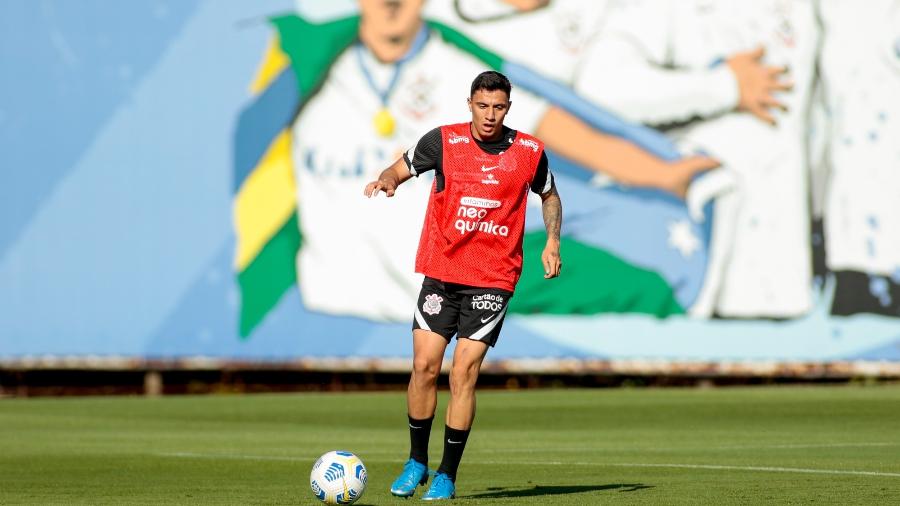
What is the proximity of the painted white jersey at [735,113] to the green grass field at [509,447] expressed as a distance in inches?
115

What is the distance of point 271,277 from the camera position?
90.8ft

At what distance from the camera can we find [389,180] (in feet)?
31.9

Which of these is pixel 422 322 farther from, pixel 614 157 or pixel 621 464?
pixel 614 157

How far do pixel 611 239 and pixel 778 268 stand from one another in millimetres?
2641

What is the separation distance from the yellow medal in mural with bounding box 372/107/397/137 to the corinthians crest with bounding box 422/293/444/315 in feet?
58.7

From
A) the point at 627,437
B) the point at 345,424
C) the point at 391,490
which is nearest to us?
the point at 391,490

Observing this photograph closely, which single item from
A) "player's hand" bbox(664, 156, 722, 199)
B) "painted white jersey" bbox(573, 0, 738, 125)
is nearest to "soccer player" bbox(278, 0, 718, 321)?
"player's hand" bbox(664, 156, 722, 199)

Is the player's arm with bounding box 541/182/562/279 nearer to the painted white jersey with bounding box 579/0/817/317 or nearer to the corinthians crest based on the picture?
the corinthians crest

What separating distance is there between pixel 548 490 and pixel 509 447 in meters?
4.53

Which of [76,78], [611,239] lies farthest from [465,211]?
[76,78]

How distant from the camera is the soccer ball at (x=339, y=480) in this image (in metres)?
8.89

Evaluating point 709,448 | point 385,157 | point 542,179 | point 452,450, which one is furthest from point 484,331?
point 385,157

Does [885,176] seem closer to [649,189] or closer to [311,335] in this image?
[649,189]

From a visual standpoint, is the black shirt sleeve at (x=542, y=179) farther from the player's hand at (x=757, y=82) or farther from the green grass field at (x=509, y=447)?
the player's hand at (x=757, y=82)
